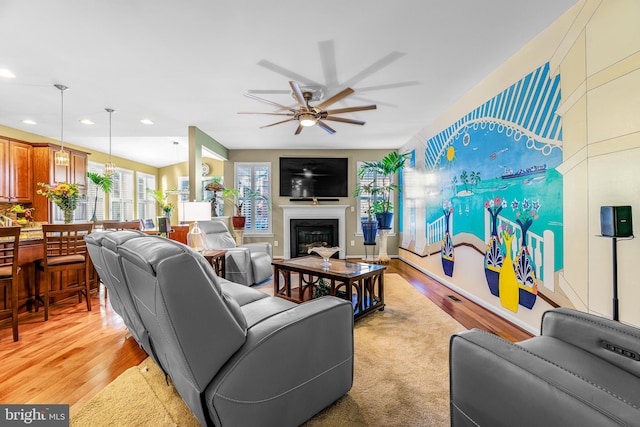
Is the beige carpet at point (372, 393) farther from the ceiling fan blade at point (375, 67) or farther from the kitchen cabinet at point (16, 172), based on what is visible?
the kitchen cabinet at point (16, 172)

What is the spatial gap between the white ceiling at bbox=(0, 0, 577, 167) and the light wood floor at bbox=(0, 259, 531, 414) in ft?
8.40

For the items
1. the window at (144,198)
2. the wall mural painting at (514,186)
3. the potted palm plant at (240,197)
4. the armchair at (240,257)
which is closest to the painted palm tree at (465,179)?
the wall mural painting at (514,186)

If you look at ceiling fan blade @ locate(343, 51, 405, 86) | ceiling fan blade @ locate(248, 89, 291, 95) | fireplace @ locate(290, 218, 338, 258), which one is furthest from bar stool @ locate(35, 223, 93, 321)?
fireplace @ locate(290, 218, 338, 258)

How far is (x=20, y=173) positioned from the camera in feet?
16.0

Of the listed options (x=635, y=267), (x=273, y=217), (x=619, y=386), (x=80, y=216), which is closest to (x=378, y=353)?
(x=619, y=386)

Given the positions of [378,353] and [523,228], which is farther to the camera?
[523,228]

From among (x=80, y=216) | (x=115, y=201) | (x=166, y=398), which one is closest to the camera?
(x=166, y=398)

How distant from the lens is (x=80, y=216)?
6.11 m

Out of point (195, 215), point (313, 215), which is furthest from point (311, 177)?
point (195, 215)

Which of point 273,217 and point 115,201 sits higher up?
point 115,201

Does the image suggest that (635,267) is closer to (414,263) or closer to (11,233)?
(414,263)

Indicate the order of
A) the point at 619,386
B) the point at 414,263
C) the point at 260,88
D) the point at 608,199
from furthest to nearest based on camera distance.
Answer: the point at 414,263 → the point at 260,88 → the point at 608,199 → the point at 619,386

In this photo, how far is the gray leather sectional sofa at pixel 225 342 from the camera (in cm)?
102

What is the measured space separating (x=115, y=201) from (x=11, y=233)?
601 centimetres
